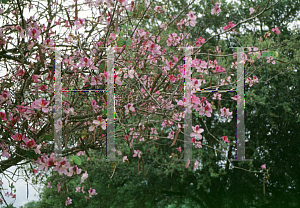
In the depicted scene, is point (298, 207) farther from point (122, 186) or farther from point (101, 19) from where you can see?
point (101, 19)

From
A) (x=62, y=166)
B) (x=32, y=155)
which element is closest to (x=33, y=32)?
(x=32, y=155)

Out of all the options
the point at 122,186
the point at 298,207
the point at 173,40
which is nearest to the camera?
the point at 173,40

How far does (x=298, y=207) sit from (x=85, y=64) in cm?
593

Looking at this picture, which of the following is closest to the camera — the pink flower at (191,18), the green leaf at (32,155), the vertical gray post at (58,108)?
the green leaf at (32,155)

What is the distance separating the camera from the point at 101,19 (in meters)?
2.32

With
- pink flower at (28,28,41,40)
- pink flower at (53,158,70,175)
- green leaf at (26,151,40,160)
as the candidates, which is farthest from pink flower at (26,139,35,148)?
pink flower at (28,28,41,40)

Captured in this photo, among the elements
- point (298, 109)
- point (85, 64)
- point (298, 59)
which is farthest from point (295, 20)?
point (85, 64)

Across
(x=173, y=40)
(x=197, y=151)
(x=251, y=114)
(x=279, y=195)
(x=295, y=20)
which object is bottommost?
(x=279, y=195)

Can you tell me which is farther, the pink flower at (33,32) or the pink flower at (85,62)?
the pink flower at (33,32)

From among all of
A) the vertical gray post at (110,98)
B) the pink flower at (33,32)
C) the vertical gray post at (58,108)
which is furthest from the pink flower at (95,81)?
the pink flower at (33,32)

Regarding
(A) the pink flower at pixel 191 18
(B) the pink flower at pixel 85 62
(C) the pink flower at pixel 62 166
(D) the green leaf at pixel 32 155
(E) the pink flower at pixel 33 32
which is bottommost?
(C) the pink flower at pixel 62 166

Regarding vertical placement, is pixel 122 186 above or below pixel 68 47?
below

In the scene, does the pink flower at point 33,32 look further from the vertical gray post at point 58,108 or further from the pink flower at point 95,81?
the pink flower at point 95,81

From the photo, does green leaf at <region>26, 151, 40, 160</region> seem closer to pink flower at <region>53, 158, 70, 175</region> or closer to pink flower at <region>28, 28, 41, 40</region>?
pink flower at <region>53, 158, 70, 175</region>
